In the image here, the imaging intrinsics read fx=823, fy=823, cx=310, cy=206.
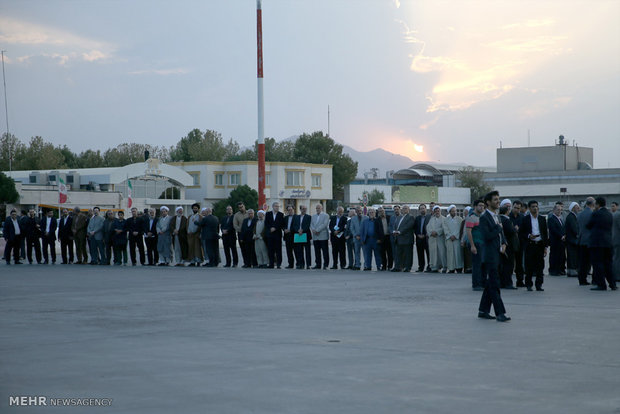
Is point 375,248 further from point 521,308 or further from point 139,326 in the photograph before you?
point 139,326

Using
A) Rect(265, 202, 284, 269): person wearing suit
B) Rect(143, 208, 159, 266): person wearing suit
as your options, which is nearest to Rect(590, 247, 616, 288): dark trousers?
Rect(265, 202, 284, 269): person wearing suit

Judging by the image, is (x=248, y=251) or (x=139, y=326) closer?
(x=139, y=326)

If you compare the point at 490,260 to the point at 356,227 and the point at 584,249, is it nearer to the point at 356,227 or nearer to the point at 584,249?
the point at 584,249

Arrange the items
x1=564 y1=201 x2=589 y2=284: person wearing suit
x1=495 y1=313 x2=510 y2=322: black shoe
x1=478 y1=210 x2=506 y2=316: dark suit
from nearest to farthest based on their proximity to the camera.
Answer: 1. x1=495 y1=313 x2=510 y2=322: black shoe
2. x1=478 y1=210 x2=506 y2=316: dark suit
3. x1=564 y1=201 x2=589 y2=284: person wearing suit

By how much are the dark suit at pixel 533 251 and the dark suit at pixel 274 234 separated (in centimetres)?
993

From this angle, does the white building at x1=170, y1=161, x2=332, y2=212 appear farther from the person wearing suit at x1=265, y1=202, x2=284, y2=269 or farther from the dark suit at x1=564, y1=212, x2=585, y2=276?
the dark suit at x1=564, y1=212, x2=585, y2=276

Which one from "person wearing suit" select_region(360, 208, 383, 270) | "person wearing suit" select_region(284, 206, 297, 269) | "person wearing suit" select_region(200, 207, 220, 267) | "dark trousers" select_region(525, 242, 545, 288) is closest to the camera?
"dark trousers" select_region(525, 242, 545, 288)

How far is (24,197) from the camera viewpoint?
2995 inches

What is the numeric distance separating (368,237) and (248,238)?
4.34m

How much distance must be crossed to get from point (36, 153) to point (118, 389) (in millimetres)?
122464

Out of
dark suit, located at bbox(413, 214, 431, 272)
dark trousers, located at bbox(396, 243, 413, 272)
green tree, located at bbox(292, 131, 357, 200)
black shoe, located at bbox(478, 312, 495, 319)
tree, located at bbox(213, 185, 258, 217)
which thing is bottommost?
black shoe, located at bbox(478, 312, 495, 319)

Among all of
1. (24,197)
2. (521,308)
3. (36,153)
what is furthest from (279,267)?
(36,153)

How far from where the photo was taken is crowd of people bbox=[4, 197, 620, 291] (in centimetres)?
1875

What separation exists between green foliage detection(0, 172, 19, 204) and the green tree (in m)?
63.2
